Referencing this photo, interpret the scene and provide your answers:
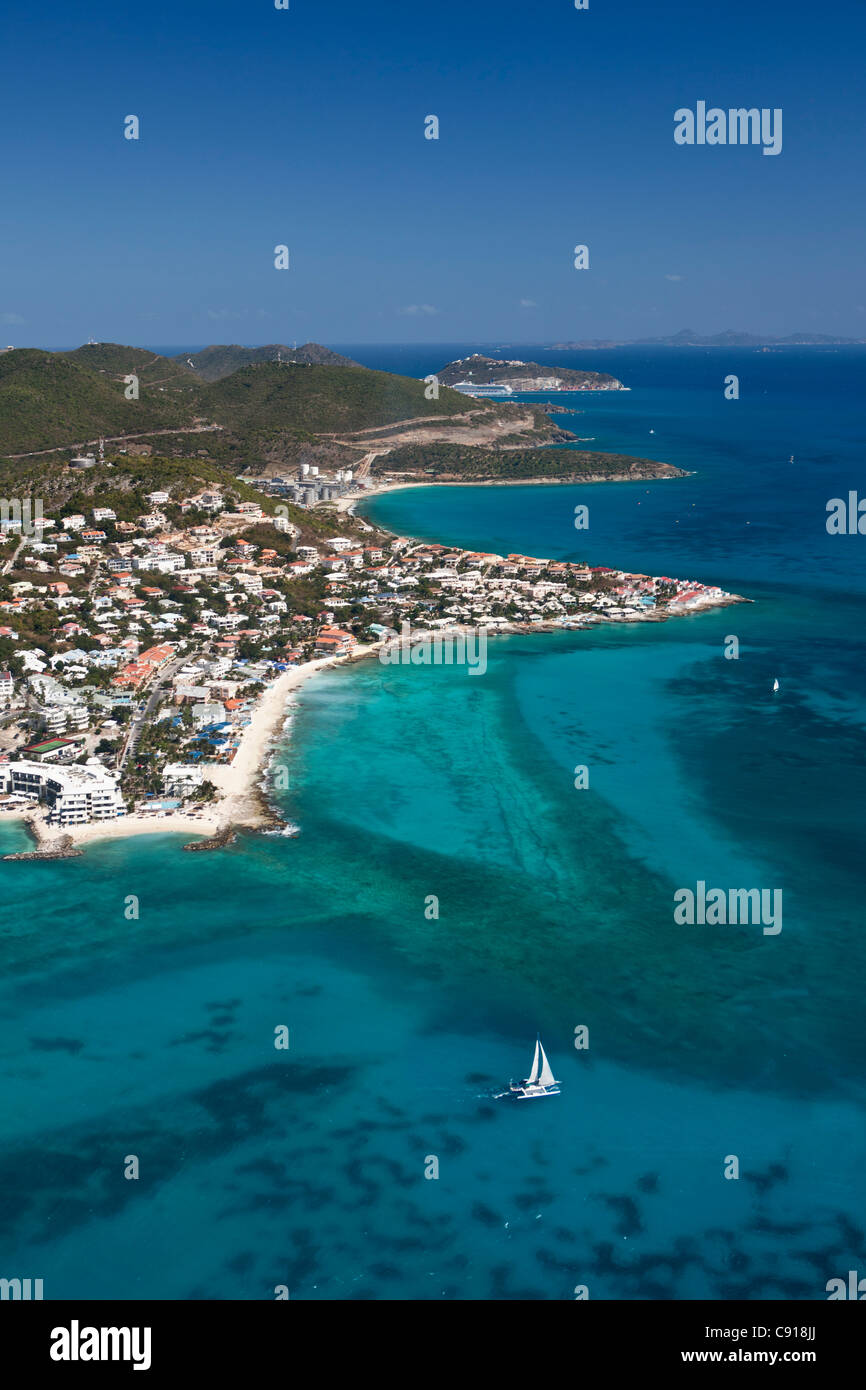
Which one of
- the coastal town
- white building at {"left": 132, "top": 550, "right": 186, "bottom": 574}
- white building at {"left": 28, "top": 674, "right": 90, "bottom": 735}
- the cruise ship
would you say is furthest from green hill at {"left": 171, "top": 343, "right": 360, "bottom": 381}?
white building at {"left": 28, "top": 674, "right": 90, "bottom": 735}

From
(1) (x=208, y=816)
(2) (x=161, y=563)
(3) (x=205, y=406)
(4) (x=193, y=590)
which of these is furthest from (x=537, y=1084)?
(3) (x=205, y=406)

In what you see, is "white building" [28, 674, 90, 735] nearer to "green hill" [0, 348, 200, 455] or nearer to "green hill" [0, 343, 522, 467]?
"green hill" [0, 343, 522, 467]

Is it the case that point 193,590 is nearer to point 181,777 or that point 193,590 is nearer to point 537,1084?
point 181,777

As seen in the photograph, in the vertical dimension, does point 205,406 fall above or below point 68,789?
above

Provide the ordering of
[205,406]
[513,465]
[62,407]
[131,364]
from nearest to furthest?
[62,407], [513,465], [205,406], [131,364]

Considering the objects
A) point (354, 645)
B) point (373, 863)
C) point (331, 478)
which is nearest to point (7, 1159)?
point (373, 863)

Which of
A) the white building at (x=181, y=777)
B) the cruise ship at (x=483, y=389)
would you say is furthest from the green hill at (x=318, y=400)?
the white building at (x=181, y=777)

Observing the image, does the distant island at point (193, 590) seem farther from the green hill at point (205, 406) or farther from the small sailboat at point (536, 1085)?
the small sailboat at point (536, 1085)
